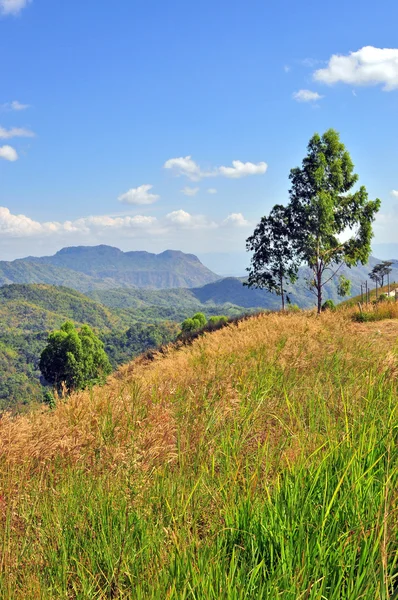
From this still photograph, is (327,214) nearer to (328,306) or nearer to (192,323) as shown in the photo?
(328,306)

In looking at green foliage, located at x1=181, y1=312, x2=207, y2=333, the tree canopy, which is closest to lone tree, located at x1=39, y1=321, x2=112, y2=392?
green foliage, located at x1=181, y1=312, x2=207, y2=333

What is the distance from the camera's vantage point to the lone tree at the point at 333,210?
2980 cm

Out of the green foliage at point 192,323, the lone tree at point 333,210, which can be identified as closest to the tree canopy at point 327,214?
the lone tree at point 333,210

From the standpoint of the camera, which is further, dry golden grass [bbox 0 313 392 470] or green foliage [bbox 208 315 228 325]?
green foliage [bbox 208 315 228 325]

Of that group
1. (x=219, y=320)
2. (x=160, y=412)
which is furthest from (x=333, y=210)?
(x=160, y=412)

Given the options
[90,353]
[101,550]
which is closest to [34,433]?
[101,550]

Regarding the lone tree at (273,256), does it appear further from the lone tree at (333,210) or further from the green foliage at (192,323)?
the green foliage at (192,323)

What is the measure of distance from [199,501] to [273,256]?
113ft

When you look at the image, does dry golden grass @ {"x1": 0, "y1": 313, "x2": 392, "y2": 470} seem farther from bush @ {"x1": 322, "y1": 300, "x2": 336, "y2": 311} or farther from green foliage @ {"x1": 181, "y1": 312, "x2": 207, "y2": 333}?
green foliage @ {"x1": 181, "y1": 312, "x2": 207, "y2": 333}

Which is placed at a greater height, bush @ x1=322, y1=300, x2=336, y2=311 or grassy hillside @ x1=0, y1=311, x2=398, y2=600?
bush @ x1=322, y1=300, x2=336, y2=311

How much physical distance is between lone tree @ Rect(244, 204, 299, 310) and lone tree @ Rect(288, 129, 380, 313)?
2145 millimetres

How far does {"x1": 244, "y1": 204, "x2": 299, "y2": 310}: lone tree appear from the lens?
112ft

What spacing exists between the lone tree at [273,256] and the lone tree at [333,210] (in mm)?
2145

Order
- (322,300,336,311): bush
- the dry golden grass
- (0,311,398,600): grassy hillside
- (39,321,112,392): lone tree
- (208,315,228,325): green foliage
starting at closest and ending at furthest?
1. (0,311,398,600): grassy hillside
2. the dry golden grass
3. (322,300,336,311): bush
4. (208,315,228,325): green foliage
5. (39,321,112,392): lone tree
